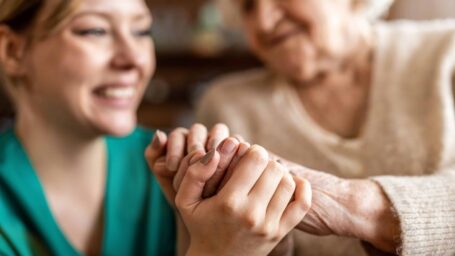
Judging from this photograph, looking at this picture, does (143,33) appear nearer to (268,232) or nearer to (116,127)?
(116,127)

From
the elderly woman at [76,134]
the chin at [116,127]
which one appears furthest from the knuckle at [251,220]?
the chin at [116,127]

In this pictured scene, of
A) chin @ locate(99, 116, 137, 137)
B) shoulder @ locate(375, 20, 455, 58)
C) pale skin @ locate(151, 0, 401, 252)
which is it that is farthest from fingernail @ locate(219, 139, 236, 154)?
shoulder @ locate(375, 20, 455, 58)

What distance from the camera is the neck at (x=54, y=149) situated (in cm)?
124

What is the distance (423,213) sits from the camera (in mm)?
921

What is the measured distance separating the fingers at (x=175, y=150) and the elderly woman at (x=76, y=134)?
2 centimetres

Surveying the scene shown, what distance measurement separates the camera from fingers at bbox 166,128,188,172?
0.95m

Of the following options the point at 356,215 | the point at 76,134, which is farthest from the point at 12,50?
the point at 356,215

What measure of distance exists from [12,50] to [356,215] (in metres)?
0.79

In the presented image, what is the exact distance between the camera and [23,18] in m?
1.18

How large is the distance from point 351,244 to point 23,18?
80 centimetres

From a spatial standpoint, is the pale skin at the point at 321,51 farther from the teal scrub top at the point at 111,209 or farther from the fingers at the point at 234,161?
the fingers at the point at 234,161

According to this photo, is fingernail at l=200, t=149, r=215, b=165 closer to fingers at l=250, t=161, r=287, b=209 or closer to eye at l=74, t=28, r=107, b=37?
fingers at l=250, t=161, r=287, b=209

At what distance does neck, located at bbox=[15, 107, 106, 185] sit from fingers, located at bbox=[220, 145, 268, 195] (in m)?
0.51

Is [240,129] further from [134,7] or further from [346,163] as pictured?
[134,7]
